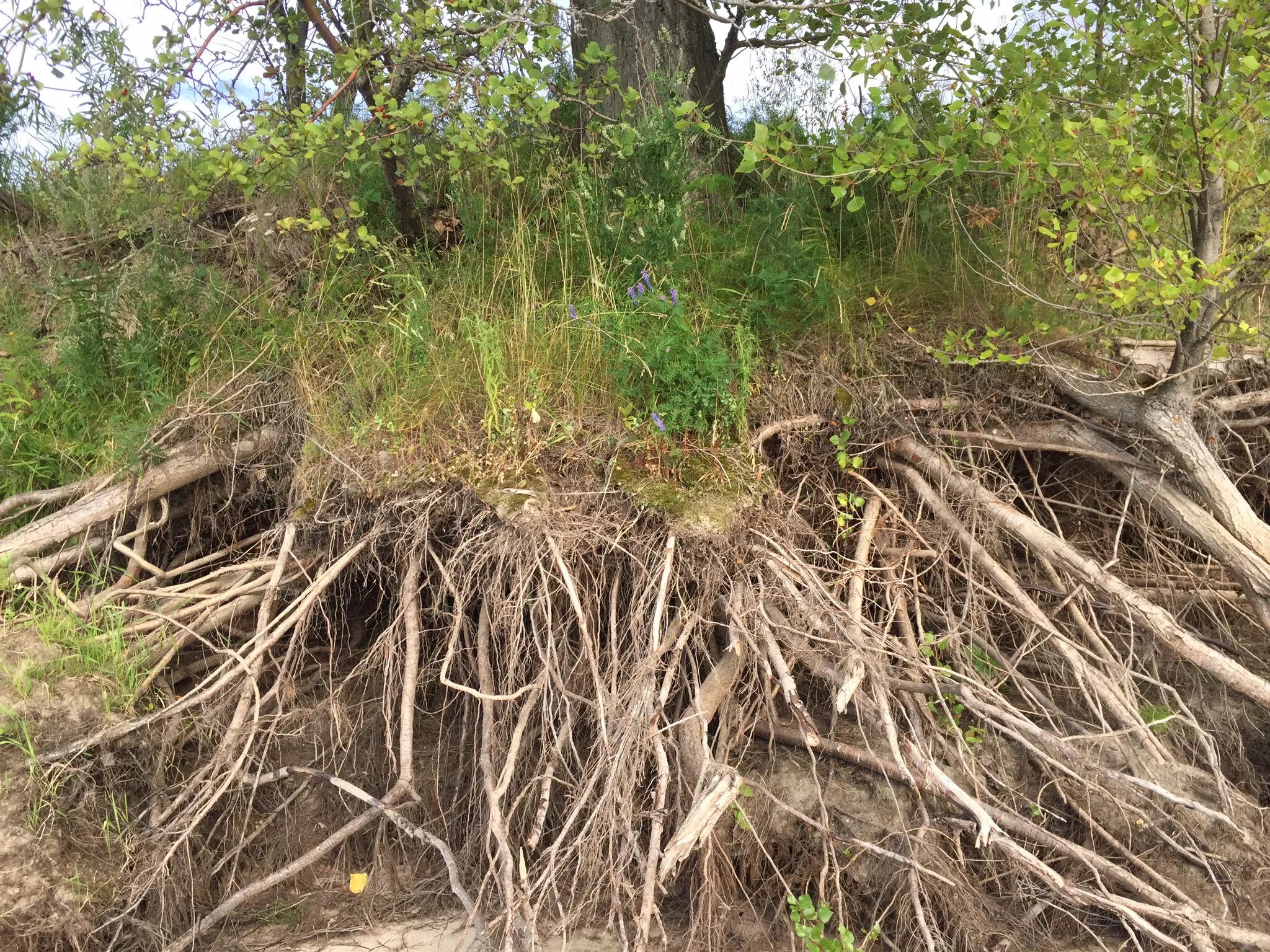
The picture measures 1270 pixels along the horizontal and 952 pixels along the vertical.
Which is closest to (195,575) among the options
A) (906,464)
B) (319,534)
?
(319,534)

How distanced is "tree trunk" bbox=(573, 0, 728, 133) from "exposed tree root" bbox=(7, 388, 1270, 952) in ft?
6.97

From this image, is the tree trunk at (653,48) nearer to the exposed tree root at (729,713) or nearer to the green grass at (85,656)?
the exposed tree root at (729,713)

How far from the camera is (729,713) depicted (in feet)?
10.7

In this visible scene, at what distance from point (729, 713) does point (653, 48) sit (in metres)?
3.27

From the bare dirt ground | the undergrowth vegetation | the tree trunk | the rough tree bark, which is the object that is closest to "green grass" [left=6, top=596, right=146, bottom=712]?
the undergrowth vegetation

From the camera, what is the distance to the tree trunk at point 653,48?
4.62 metres

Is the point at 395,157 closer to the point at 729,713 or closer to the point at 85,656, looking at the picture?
the point at 85,656

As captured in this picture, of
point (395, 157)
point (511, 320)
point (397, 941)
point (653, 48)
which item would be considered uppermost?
point (653, 48)

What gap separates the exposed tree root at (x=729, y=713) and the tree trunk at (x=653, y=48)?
213 centimetres

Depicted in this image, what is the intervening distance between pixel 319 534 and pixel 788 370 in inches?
77.6

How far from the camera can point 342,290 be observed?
14.1 ft

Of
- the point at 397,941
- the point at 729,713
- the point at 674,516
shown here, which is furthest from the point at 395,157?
the point at 397,941

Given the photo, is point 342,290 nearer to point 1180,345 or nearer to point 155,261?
point 155,261

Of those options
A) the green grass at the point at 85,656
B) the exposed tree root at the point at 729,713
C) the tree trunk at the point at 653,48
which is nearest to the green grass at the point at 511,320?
the exposed tree root at the point at 729,713
